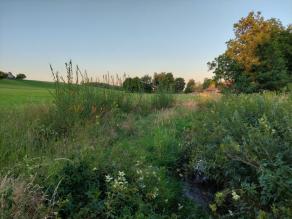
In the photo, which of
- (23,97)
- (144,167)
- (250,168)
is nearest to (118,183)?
(144,167)

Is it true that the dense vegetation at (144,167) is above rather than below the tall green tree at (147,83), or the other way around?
below

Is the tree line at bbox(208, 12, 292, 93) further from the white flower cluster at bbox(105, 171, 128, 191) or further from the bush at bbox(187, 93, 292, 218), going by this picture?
the white flower cluster at bbox(105, 171, 128, 191)

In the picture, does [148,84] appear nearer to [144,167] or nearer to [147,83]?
[147,83]

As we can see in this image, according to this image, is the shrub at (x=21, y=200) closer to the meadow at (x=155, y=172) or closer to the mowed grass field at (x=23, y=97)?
the meadow at (x=155, y=172)

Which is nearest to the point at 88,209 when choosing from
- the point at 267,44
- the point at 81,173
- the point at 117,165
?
the point at 81,173

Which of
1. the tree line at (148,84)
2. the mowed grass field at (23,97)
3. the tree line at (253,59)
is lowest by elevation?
the mowed grass field at (23,97)

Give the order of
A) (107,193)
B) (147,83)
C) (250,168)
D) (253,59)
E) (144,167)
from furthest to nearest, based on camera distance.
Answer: (253,59)
(147,83)
(144,167)
(250,168)
(107,193)

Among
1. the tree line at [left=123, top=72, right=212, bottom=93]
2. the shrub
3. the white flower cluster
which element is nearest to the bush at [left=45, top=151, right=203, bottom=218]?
the white flower cluster

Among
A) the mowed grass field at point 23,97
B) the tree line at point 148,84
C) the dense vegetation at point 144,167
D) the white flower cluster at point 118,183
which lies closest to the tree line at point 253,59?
the mowed grass field at point 23,97

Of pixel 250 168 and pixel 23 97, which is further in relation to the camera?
pixel 23 97

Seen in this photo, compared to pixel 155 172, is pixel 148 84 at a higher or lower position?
higher

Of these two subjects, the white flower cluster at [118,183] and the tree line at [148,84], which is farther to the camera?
the tree line at [148,84]

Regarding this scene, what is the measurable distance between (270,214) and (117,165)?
1.59 metres

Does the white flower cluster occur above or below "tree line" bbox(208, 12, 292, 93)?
below
